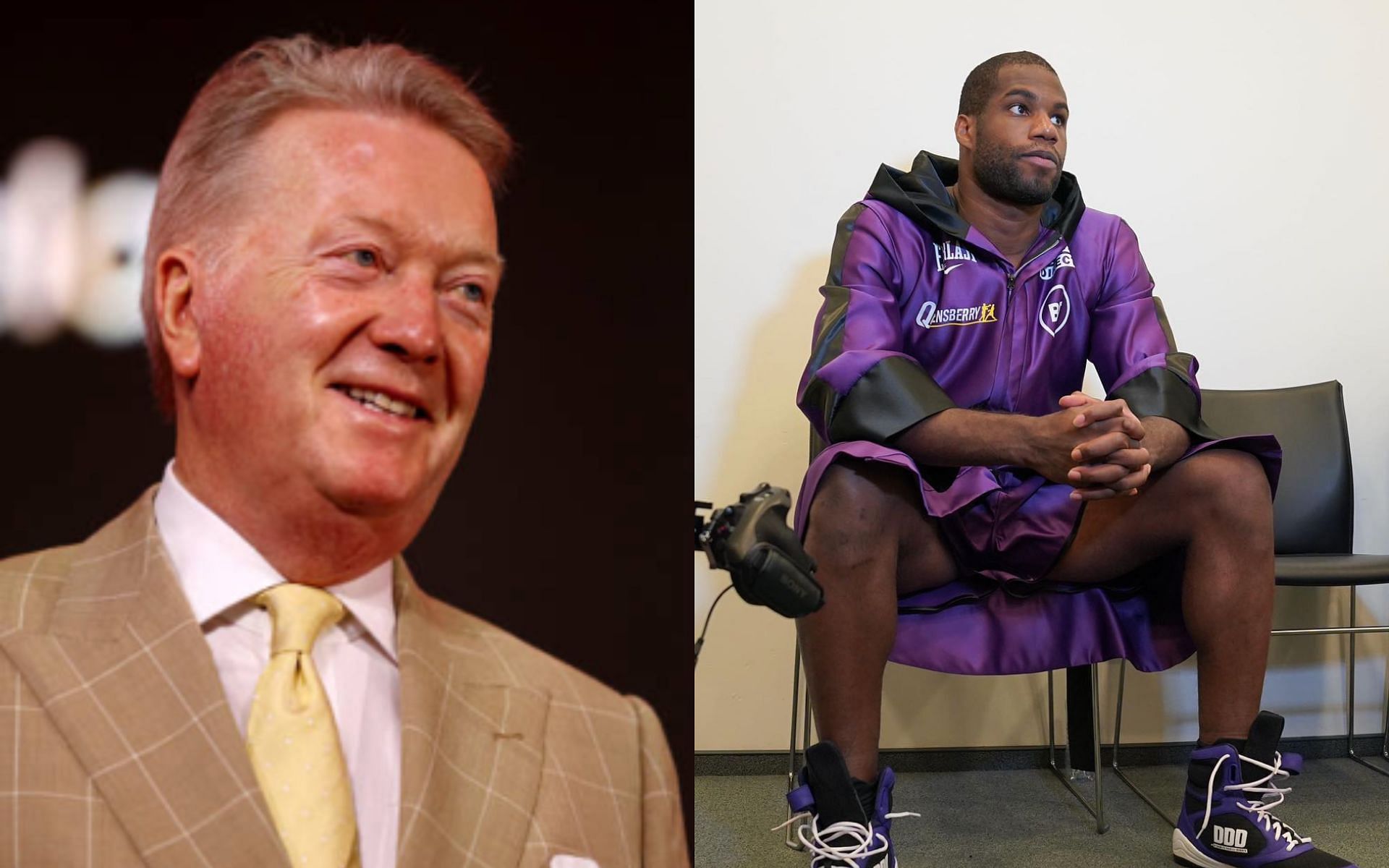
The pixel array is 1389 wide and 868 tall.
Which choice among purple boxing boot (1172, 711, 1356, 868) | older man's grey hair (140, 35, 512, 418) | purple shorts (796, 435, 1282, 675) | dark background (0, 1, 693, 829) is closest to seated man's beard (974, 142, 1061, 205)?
purple shorts (796, 435, 1282, 675)

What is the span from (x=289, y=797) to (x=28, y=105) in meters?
0.42

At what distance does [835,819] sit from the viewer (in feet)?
5.38

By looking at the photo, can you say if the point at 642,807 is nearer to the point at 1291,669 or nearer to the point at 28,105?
the point at 28,105

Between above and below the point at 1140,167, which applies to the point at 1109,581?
below

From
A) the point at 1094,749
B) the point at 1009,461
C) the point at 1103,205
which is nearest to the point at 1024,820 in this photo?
the point at 1094,749

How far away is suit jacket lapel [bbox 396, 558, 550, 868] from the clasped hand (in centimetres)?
119

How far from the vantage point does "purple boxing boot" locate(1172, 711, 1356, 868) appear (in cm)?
173

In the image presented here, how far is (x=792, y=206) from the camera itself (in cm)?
259

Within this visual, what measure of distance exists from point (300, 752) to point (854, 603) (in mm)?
1234

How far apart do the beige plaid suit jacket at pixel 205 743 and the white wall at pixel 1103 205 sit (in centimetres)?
183

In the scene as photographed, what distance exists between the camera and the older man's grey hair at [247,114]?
646 mm

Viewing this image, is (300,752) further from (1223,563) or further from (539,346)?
(1223,563)

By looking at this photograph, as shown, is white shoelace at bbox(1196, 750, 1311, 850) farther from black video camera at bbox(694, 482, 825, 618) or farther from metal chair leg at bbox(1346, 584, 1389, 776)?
black video camera at bbox(694, 482, 825, 618)

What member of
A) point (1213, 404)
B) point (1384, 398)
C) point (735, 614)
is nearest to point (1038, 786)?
point (735, 614)
